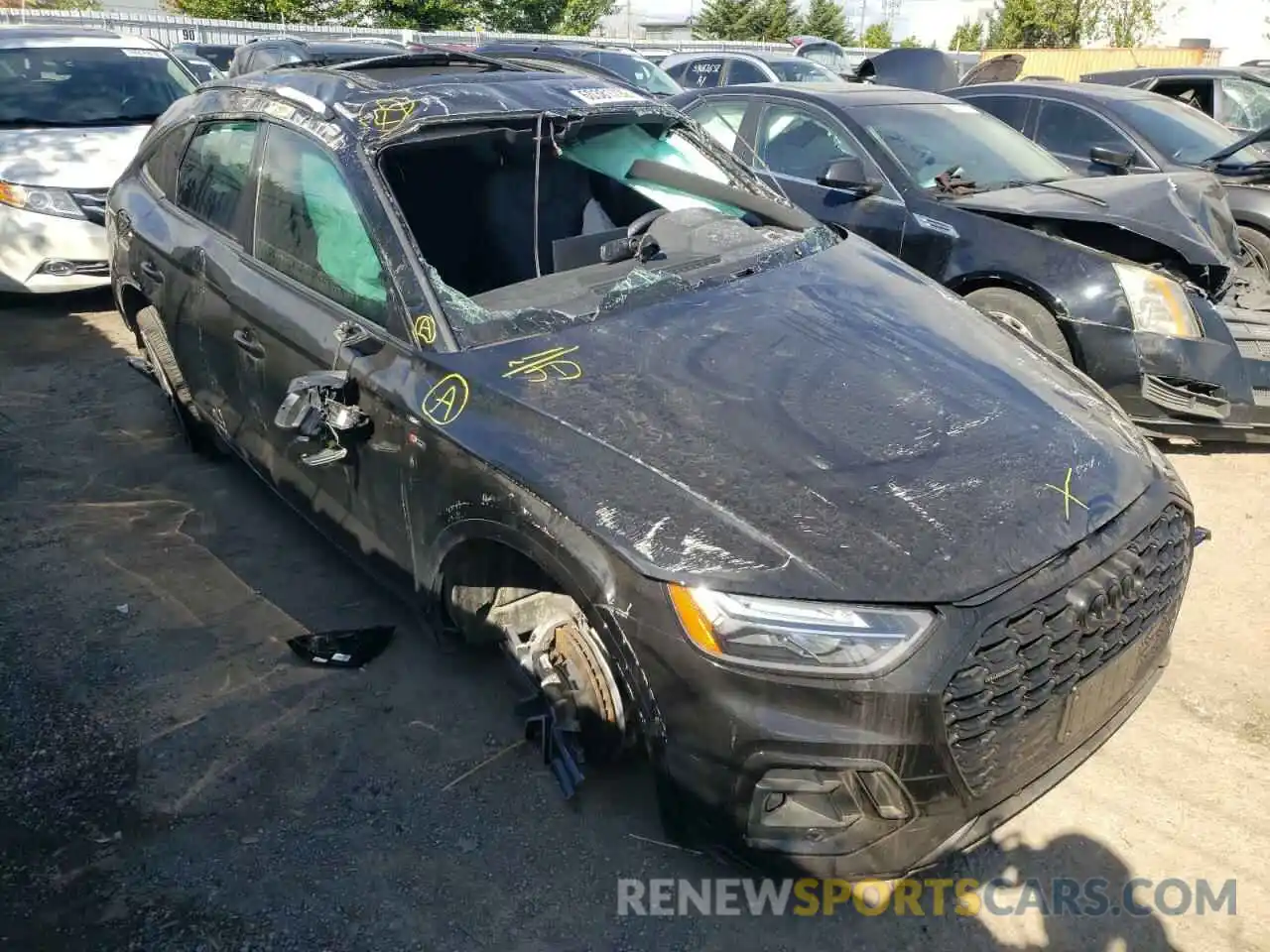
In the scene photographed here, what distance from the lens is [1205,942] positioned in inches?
87.9

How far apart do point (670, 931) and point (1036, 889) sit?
91 cm

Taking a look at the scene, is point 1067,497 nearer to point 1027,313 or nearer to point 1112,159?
point 1027,313

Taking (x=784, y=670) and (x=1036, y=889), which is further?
(x=1036, y=889)

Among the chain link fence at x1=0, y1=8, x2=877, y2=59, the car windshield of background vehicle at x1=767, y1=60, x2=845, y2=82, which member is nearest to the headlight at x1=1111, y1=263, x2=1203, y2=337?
the car windshield of background vehicle at x1=767, y1=60, x2=845, y2=82

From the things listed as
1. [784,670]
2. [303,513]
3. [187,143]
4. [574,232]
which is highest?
[187,143]

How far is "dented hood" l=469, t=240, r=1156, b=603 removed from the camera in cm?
207

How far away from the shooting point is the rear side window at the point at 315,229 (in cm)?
289

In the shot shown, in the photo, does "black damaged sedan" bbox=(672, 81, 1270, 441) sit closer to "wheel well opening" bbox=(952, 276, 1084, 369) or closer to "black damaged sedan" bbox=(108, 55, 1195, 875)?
"wheel well opening" bbox=(952, 276, 1084, 369)

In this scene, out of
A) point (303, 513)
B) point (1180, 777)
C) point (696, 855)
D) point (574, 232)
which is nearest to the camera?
point (696, 855)

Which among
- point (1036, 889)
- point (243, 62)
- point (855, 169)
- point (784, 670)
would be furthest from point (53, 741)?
point (243, 62)

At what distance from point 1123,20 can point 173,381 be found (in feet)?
107

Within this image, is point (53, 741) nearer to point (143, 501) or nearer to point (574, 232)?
point (143, 501)

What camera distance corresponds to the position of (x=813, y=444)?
2.35m

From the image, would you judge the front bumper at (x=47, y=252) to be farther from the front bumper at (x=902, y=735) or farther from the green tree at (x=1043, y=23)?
the green tree at (x=1043, y=23)
